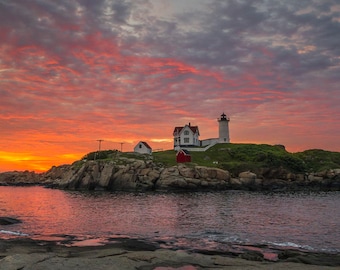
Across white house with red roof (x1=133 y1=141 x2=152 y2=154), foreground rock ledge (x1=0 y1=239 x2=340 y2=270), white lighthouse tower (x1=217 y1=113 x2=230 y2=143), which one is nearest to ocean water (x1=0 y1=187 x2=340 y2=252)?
foreground rock ledge (x1=0 y1=239 x2=340 y2=270)

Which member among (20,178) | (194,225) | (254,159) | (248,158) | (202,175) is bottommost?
(194,225)

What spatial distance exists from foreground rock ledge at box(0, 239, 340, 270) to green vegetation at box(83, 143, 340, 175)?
85.1 metres

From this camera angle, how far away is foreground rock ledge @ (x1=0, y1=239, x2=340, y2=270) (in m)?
18.6

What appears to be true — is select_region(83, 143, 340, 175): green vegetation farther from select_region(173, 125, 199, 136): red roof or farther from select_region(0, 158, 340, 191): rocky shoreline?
select_region(173, 125, 199, 136): red roof

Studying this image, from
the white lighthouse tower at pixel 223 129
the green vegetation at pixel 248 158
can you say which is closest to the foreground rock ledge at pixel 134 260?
the green vegetation at pixel 248 158

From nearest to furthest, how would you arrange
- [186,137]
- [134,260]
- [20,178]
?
1. [134,260]
2. [186,137]
3. [20,178]

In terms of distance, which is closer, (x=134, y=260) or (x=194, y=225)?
(x=134, y=260)

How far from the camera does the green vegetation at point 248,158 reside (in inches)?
4468

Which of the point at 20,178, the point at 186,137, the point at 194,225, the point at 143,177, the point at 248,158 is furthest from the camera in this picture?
the point at 20,178

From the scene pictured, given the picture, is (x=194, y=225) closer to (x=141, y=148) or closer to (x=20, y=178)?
(x=141, y=148)

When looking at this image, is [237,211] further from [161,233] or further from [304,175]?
[304,175]

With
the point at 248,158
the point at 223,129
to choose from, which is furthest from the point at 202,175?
the point at 223,129

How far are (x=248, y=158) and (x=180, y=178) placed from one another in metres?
38.0

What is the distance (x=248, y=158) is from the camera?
125562 millimetres
